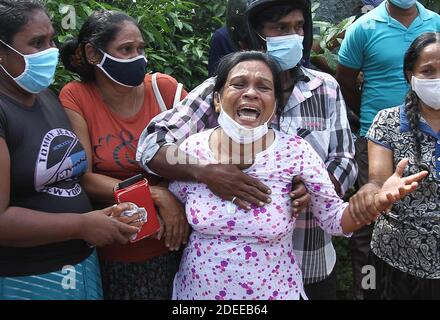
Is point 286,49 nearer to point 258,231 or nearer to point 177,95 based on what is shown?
point 177,95

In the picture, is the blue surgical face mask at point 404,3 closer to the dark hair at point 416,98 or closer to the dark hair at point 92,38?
the dark hair at point 416,98

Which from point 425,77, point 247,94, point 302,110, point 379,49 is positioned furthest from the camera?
point 379,49

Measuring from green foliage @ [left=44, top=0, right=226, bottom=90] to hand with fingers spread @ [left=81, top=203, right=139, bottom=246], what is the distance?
3.98 feet

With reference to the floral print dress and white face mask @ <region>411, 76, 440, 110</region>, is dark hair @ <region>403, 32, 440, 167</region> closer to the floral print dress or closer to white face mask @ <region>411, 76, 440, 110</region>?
white face mask @ <region>411, 76, 440, 110</region>

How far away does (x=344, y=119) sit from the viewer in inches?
104

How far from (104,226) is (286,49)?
114cm

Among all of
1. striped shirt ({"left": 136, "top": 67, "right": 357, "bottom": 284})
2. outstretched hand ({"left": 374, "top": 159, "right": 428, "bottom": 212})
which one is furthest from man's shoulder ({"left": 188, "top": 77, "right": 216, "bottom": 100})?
outstretched hand ({"left": 374, "top": 159, "right": 428, "bottom": 212})

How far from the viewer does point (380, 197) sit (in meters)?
2.16

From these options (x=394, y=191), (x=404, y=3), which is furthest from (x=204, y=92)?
(x=404, y=3)

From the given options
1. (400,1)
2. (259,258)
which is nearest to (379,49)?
(400,1)

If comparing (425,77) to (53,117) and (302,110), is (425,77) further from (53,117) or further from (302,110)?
(53,117)

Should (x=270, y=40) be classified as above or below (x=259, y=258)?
above

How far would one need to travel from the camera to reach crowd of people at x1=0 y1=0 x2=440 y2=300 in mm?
2262
